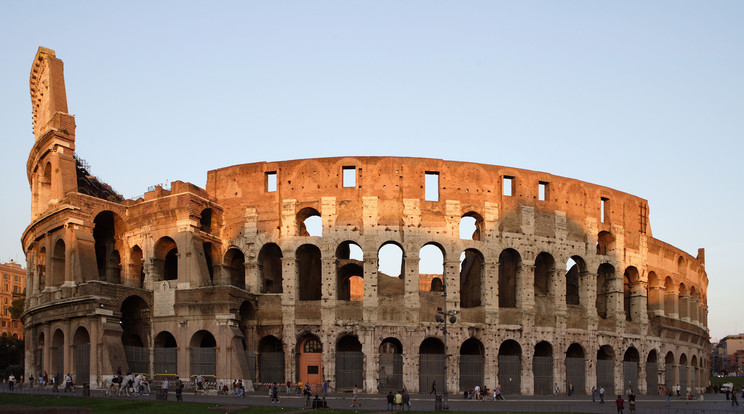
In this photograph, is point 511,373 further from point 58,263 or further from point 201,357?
point 58,263

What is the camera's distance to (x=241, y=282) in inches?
1818

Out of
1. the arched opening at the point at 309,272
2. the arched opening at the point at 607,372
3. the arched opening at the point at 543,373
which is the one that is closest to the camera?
the arched opening at the point at 543,373

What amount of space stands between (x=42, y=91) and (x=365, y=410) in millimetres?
32446

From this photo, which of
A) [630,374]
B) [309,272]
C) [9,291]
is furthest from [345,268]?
[9,291]

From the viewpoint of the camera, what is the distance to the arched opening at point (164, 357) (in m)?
40.9

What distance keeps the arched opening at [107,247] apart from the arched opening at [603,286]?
2955 cm

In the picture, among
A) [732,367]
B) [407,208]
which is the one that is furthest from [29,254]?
[732,367]

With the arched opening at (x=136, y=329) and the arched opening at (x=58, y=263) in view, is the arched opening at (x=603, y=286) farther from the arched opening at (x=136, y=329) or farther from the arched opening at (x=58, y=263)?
the arched opening at (x=58, y=263)

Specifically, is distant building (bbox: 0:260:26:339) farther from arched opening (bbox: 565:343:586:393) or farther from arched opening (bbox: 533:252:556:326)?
arched opening (bbox: 565:343:586:393)

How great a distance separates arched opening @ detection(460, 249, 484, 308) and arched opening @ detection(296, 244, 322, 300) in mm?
8414

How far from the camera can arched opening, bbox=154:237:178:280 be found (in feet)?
143

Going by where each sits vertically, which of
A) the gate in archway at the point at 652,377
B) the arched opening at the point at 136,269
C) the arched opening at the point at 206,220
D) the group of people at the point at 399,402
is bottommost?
the gate in archway at the point at 652,377

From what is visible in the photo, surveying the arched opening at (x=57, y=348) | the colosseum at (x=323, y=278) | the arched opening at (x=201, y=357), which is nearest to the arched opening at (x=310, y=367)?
the colosseum at (x=323, y=278)

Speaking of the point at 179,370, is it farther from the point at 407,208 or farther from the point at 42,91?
the point at 42,91
